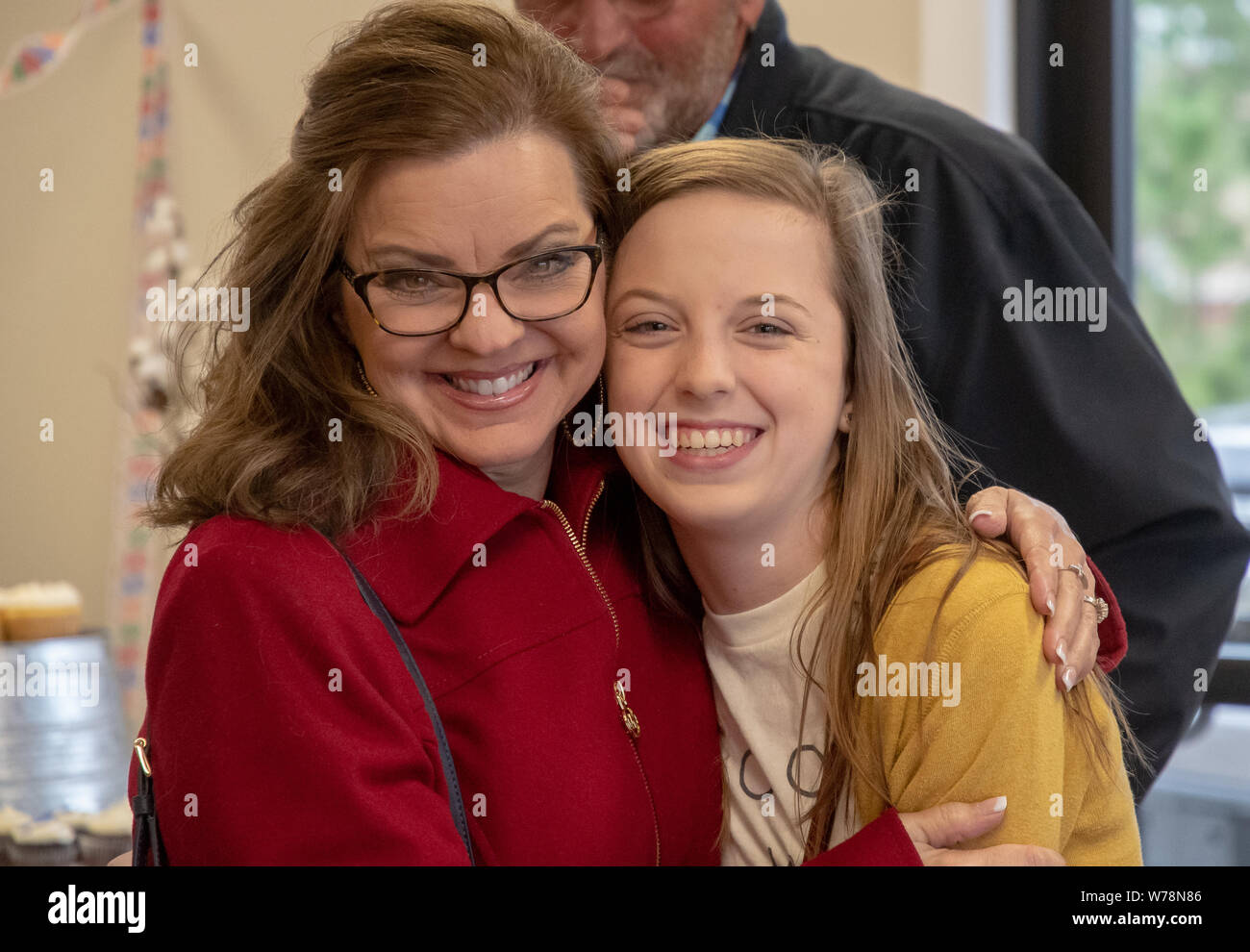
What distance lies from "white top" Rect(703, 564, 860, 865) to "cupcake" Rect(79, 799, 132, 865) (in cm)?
104

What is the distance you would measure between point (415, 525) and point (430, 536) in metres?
0.02

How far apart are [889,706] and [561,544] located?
33cm

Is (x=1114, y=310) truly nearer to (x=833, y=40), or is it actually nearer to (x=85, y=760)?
(x=833, y=40)

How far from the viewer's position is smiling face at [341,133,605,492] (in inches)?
41.9

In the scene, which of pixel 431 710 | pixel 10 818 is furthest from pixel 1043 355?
pixel 10 818

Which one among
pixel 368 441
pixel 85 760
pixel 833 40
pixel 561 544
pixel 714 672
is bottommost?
pixel 85 760

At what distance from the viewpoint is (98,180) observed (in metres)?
2.58

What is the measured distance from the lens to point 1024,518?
3.82 ft

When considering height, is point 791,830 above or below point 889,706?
below

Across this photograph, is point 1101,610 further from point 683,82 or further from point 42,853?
point 42,853

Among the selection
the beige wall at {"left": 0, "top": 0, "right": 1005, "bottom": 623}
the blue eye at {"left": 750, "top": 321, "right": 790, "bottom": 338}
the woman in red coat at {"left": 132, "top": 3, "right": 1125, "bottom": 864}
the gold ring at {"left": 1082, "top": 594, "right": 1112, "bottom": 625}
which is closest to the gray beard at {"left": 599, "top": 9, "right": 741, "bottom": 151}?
the beige wall at {"left": 0, "top": 0, "right": 1005, "bottom": 623}

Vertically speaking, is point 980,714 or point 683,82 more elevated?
point 683,82

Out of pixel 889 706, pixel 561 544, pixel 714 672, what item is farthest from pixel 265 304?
pixel 889 706

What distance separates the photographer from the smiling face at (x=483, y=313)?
1063 millimetres
